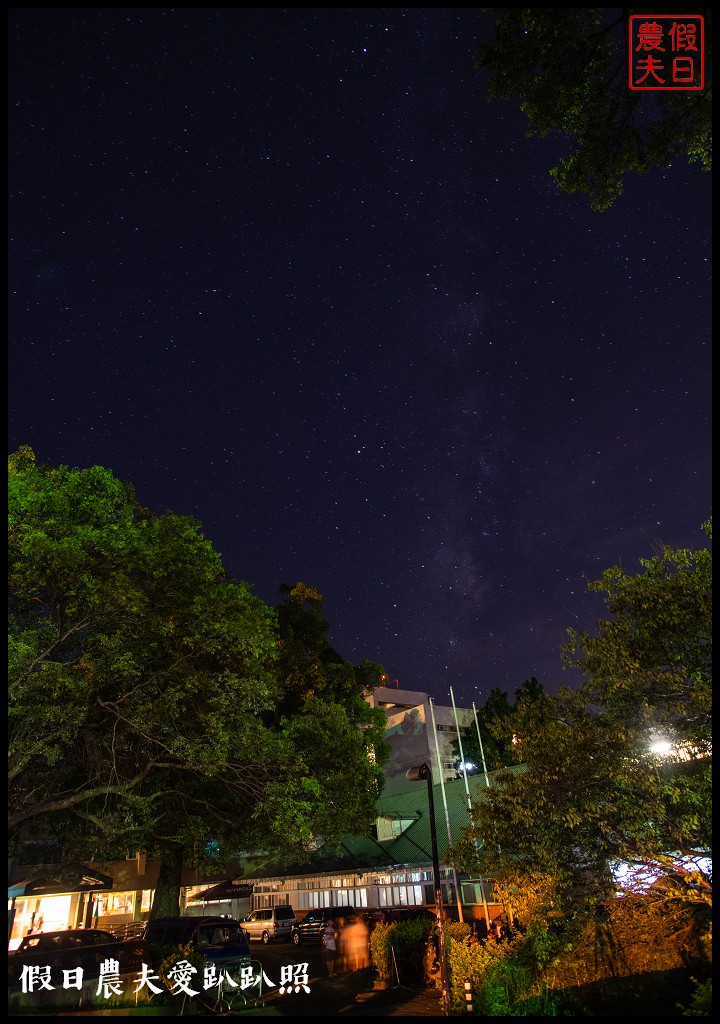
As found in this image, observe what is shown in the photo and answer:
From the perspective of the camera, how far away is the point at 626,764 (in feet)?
34.9

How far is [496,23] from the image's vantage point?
8406 millimetres

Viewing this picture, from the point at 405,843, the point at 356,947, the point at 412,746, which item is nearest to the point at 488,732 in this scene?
the point at 412,746

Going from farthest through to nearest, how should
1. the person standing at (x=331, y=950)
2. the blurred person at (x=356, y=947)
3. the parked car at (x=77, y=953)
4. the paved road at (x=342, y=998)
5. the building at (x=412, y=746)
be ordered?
the building at (x=412, y=746)
the blurred person at (x=356, y=947)
the person standing at (x=331, y=950)
the parked car at (x=77, y=953)
the paved road at (x=342, y=998)

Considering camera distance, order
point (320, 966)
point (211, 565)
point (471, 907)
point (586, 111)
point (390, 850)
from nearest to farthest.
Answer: point (586, 111)
point (211, 565)
point (320, 966)
point (471, 907)
point (390, 850)

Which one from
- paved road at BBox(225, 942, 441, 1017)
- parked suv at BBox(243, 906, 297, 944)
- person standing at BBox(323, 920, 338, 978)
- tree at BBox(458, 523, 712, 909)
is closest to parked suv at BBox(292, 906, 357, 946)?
parked suv at BBox(243, 906, 297, 944)

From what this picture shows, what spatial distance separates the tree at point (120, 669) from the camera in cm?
1515

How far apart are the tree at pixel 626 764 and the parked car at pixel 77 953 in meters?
12.2

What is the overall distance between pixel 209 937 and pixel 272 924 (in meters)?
15.0

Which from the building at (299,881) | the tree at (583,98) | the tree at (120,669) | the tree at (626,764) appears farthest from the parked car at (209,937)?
the tree at (583,98)

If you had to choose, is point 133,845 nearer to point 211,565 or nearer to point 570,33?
point 211,565

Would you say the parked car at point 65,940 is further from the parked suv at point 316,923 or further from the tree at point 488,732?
the tree at point 488,732

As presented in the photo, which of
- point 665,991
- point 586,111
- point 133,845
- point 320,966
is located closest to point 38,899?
point 133,845

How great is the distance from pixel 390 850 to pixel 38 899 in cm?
1923

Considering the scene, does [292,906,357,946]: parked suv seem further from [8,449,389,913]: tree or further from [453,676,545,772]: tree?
[453,676,545,772]: tree
